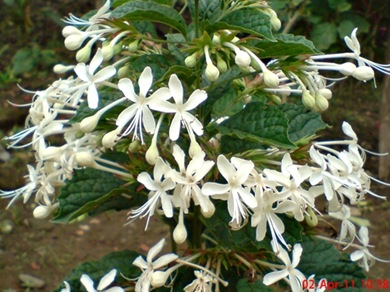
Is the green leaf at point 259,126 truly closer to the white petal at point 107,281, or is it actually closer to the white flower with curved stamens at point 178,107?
the white flower with curved stamens at point 178,107

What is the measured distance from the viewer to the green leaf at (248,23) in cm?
103

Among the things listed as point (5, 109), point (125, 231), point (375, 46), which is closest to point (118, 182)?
point (125, 231)

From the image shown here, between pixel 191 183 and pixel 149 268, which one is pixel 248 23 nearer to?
pixel 191 183

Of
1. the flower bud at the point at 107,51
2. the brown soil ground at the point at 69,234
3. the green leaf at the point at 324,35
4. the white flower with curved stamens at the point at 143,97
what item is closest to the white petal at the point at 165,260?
the white flower with curved stamens at the point at 143,97

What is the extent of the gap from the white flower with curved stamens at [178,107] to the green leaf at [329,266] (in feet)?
1.24

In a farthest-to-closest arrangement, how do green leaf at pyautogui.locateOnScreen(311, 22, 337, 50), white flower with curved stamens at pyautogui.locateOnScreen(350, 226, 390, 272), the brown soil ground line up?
green leaf at pyautogui.locateOnScreen(311, 22, 337, 50), the brown soil ground, white flower with curved stamens at pyautogui.locateOnScreen(350, 226, 390, 272)

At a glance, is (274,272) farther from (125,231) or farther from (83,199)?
(125,231)

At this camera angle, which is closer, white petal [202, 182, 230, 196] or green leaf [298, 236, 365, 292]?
white petal [202, 182, 230, 196]

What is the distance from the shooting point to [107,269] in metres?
1.28

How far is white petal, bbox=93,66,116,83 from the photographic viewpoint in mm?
1039

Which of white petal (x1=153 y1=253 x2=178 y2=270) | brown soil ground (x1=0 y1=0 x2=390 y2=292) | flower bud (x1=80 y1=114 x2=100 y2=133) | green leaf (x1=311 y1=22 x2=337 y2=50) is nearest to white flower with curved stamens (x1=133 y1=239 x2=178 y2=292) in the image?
white petal (x1=153 y1=253 x2=178 y2=270)

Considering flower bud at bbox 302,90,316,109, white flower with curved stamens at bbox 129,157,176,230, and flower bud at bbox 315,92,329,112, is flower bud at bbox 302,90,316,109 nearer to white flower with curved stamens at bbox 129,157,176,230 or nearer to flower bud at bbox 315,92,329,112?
flower bud at bbox 315,92,329,112

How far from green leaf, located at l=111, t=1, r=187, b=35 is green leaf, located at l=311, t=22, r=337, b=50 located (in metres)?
2.09

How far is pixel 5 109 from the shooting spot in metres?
3.36
